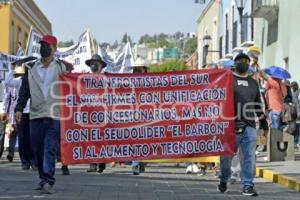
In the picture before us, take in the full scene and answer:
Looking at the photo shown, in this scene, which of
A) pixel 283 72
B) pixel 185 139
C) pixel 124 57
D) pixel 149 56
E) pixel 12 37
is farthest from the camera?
pixel 149 56

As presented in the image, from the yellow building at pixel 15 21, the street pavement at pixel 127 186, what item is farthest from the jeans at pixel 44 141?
the yellow building at pixel 15 21

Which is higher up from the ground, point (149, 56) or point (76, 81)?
point (149, 56)

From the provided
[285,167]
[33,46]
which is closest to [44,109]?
[285,167]

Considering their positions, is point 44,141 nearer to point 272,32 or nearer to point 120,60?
point 120,60

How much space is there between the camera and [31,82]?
11148mm

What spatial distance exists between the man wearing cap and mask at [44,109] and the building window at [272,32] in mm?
18303

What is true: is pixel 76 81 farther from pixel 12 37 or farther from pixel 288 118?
pixel 12 37

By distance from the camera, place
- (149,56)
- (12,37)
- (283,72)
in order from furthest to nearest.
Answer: (149,56)
(12,37)
(283,72)

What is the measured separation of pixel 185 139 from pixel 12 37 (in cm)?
3050

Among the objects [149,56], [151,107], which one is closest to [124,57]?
[151,107]

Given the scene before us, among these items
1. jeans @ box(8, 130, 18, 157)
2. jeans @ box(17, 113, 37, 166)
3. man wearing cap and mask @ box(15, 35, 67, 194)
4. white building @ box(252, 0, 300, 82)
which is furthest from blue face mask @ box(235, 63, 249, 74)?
white building @ box(252, 0, 300, 82)

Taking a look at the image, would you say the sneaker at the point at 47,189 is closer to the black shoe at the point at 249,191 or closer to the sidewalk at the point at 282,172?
the black shoe at the point at 249,191

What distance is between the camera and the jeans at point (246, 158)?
11.4 meters

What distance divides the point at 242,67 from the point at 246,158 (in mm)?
1348
